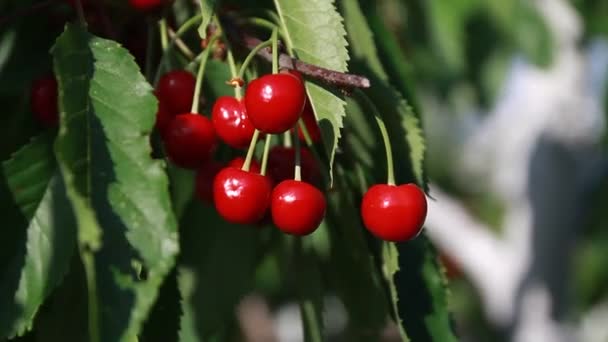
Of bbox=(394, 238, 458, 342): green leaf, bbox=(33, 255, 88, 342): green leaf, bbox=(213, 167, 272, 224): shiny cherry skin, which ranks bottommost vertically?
bbox=(33, 255, 88, 342): green leaf

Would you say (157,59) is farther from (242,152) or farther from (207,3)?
(207,3)

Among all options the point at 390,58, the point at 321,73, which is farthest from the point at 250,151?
the point at 390,58

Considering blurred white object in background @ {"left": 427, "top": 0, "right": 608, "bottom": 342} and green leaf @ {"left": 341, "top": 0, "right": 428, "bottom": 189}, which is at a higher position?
green leaf @ {"left": 341, "top": 0, "right": 428, "bottom": 189}

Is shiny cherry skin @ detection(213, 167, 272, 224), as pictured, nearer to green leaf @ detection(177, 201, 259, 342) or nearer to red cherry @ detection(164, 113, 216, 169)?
red cherry @ detection(164, 113, 216, 169)

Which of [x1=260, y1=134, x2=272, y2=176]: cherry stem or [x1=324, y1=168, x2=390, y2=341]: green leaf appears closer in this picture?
[x1=260, y1=134, x2=272, y2=176]: cherry stem

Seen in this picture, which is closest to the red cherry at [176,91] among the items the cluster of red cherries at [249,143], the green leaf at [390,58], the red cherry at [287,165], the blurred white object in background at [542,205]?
the cluster of red cherries at [249,143]

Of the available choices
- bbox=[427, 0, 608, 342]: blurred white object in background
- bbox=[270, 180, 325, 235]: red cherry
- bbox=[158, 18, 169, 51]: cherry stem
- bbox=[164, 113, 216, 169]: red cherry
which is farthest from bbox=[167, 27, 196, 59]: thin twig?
bbox=[427, 0, 608, 342]: blurred white object in background

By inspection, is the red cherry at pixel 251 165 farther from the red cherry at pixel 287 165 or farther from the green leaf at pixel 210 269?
Answer: the green leaf at pixel 210 269
